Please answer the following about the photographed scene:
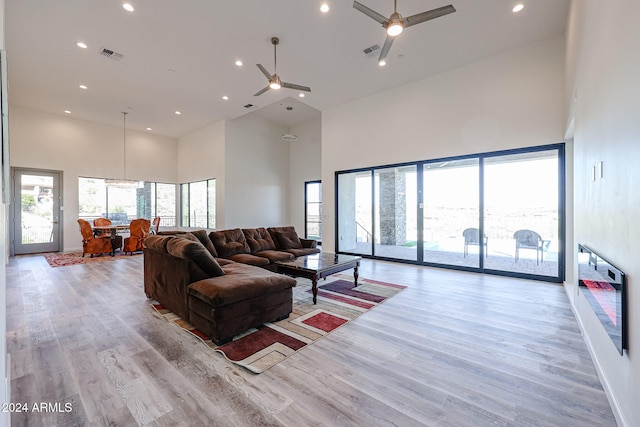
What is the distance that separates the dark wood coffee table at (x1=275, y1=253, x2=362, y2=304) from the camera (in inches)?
145

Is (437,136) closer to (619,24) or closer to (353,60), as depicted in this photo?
(353,60)

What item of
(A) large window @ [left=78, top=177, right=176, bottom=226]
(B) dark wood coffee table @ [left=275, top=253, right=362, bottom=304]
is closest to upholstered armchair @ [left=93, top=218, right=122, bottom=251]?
(A) large window @ [left=78, top=177, right=176, bottom=226]

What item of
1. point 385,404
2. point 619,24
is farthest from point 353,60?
point 385,404

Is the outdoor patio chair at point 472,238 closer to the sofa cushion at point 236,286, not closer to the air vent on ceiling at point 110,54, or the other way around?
the sofa cushion at point 236,286

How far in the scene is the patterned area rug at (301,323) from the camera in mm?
2410

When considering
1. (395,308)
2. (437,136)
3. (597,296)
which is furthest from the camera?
(437,136)

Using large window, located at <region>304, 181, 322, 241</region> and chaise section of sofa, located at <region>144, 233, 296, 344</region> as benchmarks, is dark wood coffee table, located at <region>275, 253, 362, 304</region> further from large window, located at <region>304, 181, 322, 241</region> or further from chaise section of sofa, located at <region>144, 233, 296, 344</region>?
large window, located at <region>304, 181, 322, 241</region>

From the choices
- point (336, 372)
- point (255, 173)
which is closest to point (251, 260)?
point (336, 372)

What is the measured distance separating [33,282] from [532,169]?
8.88 meters

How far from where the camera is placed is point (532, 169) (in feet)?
16.2

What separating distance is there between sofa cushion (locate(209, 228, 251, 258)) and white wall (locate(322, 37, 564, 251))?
304 cm

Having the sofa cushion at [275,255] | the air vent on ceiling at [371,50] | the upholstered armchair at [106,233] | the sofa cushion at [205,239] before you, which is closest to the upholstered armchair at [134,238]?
the upholstered armchair at [106,233]

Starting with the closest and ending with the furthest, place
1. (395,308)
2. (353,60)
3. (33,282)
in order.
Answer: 1. (395,308)
2. (33,282)
3. (353,60)

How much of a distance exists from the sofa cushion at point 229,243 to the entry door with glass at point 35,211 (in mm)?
6712
